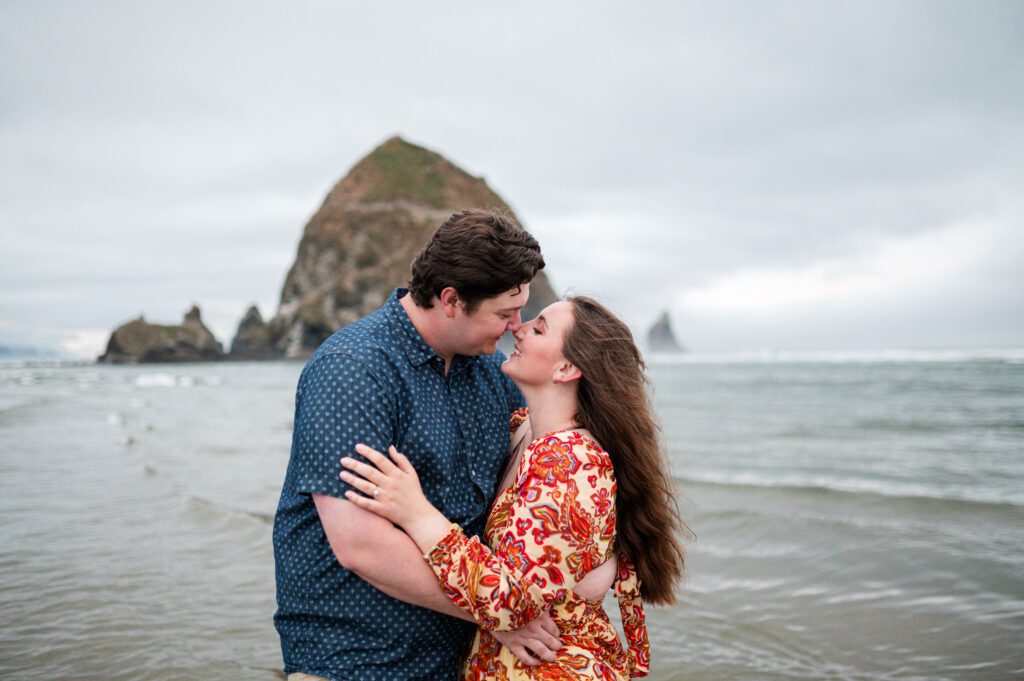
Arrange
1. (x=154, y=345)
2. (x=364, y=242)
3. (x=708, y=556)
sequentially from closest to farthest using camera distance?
(x=708, y=556) → (x=154, y=345) → (x=364, y=242)

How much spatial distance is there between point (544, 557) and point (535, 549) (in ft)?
0.13

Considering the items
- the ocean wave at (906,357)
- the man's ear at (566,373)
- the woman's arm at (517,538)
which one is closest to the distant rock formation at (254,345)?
the ocean wave at (906,357)

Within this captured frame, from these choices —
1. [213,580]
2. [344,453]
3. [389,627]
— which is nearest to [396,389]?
[344,453]

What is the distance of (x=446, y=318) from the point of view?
271 centimetres

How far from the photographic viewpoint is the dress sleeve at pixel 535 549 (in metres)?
2.31

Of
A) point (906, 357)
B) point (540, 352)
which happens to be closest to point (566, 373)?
point (540, 352)

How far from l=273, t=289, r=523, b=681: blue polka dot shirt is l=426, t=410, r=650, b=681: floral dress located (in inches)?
8.4

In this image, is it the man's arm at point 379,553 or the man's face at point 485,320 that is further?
the man's face at point 485,320

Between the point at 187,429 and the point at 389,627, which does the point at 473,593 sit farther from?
the point at 187,429

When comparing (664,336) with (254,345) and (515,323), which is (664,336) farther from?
(515,323)

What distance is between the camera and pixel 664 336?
411 feet

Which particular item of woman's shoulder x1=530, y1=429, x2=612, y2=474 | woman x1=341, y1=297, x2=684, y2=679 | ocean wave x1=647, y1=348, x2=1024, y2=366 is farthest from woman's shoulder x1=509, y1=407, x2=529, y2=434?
ocean wave x1=647, y1=348, x2=1024, y2=366

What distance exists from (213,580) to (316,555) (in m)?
4.23

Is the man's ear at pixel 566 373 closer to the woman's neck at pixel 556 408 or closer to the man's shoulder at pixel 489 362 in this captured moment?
the woman's neck at pixel 556 408
